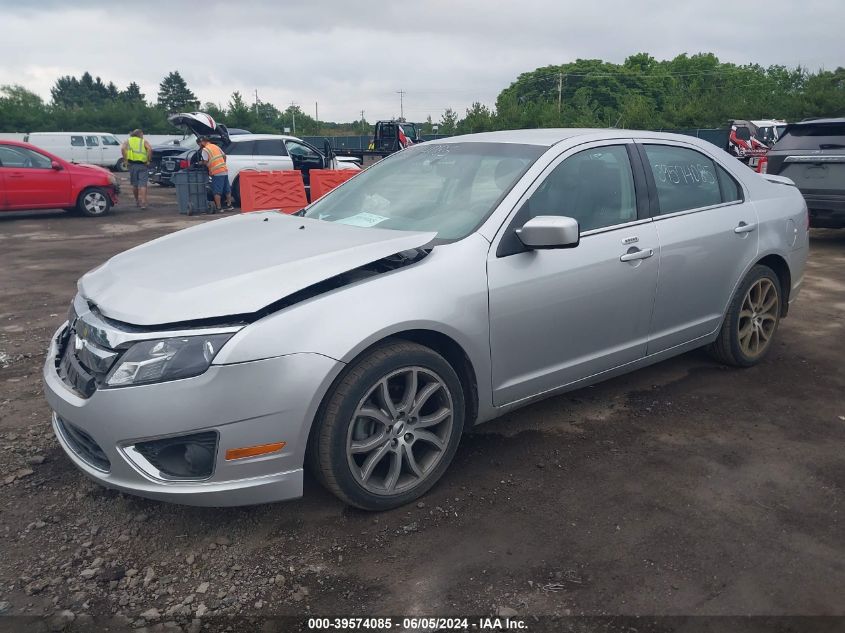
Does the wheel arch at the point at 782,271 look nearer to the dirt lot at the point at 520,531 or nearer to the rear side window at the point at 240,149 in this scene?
the dirt lot at the point at 520,531

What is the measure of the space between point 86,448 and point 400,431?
130 centimetres

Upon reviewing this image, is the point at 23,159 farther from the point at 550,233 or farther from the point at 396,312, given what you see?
the point at 550,233

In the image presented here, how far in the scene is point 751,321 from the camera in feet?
15.4

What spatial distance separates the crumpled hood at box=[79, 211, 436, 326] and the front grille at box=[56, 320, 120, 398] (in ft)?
0.47

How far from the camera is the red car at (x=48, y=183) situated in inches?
507

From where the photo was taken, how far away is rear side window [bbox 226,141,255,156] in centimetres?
1546

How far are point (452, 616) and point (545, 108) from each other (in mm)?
47554

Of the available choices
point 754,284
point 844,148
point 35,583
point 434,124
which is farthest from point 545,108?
point 35,583

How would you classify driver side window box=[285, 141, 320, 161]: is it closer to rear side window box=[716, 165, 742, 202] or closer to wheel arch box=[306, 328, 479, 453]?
rear side window box=[716, 165, 742, 202]

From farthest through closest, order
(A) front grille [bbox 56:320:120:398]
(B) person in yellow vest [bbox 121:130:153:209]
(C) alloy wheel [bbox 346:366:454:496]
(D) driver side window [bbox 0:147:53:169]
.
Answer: (B) person in yellow vest [bbox 121:130:153:209] < (D) driver side window [bbox 0:147:53:169] < (C) alloy wheel [bbox 346:366:454:496] < (A) front grille [bbox 56:320:120:398]

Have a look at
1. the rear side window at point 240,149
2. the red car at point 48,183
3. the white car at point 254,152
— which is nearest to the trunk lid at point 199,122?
the white car at point 254,152

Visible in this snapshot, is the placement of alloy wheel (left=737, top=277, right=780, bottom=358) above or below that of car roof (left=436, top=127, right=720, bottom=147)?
below

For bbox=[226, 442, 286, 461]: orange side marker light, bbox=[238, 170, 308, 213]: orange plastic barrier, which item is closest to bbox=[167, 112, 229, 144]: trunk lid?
bbox=[238, 170, 308, 213]: orange plastic barrier

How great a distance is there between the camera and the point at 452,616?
2.39 metres
